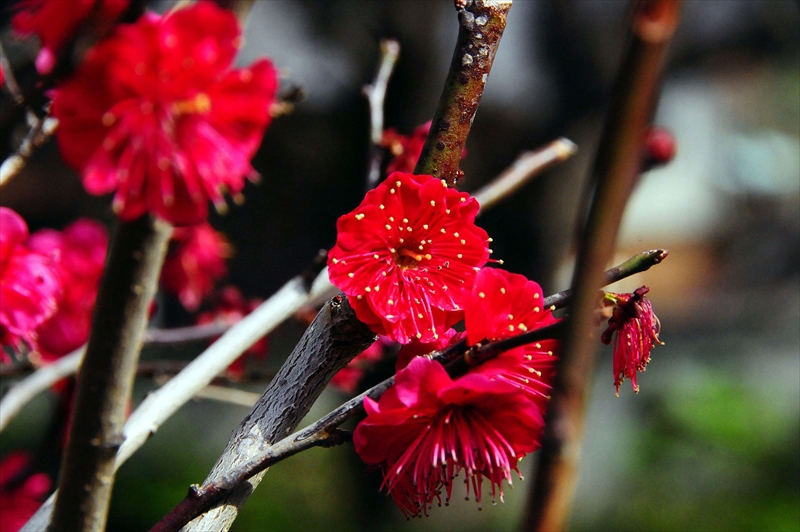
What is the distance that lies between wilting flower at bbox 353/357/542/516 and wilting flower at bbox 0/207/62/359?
33 centimetres

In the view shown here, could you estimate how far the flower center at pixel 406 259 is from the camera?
511 mm

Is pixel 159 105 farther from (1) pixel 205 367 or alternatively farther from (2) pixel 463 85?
(1) pixel 205 367

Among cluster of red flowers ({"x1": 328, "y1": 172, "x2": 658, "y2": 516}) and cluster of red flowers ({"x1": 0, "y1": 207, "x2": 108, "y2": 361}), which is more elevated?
cluster of red flowers ({"x1": 0, "y1": 207, "x2": 108, "y2": 361})

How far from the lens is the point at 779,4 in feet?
8.65

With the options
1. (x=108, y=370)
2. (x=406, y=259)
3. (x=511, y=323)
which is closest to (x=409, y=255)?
(x=406, y=259)

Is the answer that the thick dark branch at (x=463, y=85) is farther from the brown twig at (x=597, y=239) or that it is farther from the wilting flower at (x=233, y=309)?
the wilting flower at (x=233, y=309)

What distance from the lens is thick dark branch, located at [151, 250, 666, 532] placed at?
0.40 m

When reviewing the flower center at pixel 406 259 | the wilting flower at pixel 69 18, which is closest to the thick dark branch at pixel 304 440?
the flower center at pixel 406 259

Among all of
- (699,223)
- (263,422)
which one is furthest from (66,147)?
(699,223)

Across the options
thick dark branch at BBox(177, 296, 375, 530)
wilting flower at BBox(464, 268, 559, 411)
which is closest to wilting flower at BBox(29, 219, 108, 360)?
thick dark branch at BBox(177, 296, 375, 530)

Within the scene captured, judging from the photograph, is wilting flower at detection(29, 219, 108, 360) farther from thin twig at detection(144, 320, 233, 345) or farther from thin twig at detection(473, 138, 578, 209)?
thin twig at detection(473, 138, 578, 209)

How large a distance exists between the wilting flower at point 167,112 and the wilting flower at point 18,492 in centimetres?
52

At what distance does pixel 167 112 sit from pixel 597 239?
26 cm

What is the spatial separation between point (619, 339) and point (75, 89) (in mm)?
344
